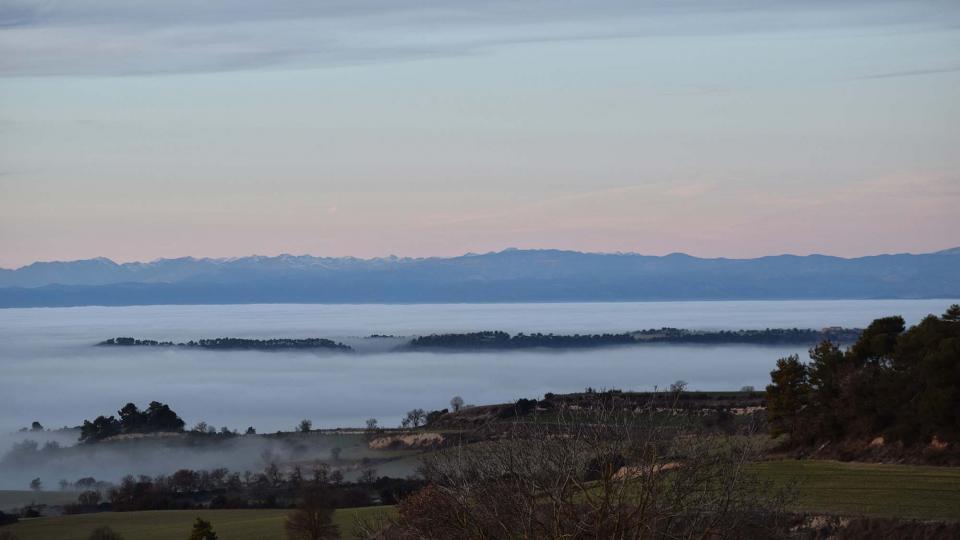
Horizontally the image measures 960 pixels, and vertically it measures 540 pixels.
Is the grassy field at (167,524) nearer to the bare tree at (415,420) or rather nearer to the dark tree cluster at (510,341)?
the bare tree at (415,420)

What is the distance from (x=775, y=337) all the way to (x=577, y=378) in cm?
4797

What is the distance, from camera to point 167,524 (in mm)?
47281

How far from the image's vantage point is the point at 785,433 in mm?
45094

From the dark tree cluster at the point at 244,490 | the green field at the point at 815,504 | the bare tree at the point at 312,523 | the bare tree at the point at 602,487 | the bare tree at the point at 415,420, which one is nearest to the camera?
the bare tree at the point at 602,487

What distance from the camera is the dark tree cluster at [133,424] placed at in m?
96.6

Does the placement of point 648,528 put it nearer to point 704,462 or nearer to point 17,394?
point 704,462

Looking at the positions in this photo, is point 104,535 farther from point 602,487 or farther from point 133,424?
point 133,424

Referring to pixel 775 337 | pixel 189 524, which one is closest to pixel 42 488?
pixel 189 524

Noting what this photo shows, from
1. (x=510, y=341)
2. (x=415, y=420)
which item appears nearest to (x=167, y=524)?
(x=415, y=420)

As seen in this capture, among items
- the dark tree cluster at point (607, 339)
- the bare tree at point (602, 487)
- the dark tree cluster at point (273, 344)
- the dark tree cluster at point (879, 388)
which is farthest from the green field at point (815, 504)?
the dark tree cluster at point (273, 344)

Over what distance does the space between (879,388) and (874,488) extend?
12.1 meters

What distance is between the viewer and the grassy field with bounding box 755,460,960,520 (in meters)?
24.1

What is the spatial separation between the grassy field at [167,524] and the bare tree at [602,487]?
2166cm

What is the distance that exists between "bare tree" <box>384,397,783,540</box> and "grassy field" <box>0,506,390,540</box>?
21662 mm
